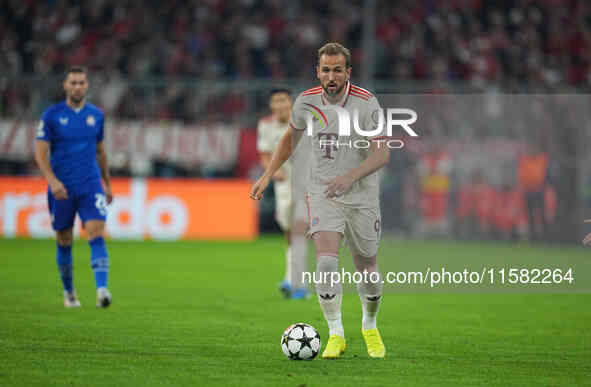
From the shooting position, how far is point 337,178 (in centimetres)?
650

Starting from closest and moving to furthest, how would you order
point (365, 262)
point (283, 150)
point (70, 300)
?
point (365, 262) < point (283, 150) < point (70, 300)

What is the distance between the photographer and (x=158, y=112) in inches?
805

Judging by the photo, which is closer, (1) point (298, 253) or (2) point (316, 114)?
(2) point (316, 114)

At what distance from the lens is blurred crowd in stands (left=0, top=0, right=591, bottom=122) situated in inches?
814

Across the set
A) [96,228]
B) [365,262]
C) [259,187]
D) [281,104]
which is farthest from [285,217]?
[259,187]

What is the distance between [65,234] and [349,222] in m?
3.93

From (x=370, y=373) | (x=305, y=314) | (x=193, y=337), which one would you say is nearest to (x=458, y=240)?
(x=305, y=314)

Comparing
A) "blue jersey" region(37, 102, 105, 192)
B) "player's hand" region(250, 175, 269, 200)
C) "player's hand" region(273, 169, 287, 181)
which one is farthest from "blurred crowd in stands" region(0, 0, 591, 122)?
"player's hand" region(250, 175, 269, 200)

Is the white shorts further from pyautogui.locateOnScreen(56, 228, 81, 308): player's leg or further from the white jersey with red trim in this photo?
pyautogui.locateOnScreen(56, 228, 81, 308): player's leg

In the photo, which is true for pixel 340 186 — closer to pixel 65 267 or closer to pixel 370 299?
pixel 370 299

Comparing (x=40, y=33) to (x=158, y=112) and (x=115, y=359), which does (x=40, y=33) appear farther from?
(x=115, y=359)

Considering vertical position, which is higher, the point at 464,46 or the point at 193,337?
the point at 464,46

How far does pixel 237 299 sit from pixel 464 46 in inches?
669

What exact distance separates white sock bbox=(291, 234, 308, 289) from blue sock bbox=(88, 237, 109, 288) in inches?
93.3
